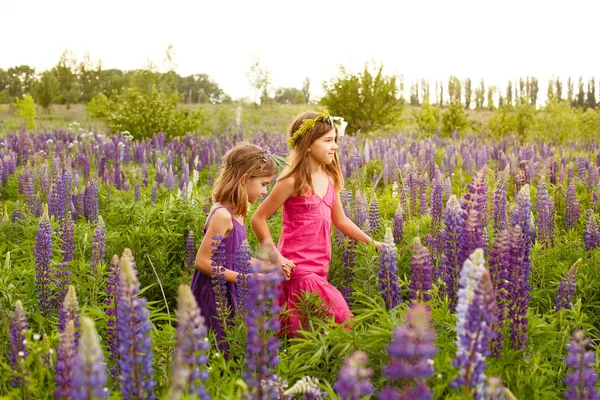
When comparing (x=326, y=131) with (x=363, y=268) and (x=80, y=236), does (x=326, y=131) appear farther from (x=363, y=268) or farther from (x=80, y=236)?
(x=80, y=236)

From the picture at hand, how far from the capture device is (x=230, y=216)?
4.29 m

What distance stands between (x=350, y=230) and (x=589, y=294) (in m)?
1.81

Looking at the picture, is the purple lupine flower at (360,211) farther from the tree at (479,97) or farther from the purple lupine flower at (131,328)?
the tree at (479,97)

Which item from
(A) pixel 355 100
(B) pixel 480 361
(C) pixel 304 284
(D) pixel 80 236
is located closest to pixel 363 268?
(C) pixel 304 284

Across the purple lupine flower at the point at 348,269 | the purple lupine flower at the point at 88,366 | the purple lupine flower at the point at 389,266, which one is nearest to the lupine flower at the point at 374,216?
the purple lupine flower at the point at 348,269

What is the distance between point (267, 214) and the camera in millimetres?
4504

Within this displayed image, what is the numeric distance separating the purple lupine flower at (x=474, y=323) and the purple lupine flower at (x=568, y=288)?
160 centimetres

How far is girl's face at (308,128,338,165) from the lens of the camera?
458 centimetres

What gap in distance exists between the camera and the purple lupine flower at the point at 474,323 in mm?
1791

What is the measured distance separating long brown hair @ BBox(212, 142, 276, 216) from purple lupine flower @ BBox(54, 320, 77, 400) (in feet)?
7.52

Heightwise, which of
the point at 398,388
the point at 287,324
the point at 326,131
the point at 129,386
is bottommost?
the point at 287,324

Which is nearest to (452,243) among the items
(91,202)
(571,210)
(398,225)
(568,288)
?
(568,288)

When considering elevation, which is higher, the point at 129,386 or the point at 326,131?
the point at 326,131

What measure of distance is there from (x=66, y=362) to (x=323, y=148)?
2.89 meters
